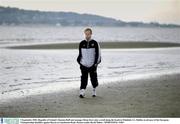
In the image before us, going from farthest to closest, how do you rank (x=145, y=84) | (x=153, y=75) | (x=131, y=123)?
A: 1. (x=153, y=75)
2. (x=145, y=84)
3. (x=131, y=123)

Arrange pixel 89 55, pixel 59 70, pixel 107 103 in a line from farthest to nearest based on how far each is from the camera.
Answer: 1. pixel 59 70
2. pixel 89 55
3. pixel 107 103

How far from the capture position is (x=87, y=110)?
512cm

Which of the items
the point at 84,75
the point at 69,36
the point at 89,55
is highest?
the point at 89,55

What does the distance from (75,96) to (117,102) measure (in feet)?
2.36

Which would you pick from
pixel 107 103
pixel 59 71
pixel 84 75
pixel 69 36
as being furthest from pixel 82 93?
pixel 69 36

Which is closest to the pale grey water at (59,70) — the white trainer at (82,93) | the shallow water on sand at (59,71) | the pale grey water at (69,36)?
the shallow water on sand at (59,71)

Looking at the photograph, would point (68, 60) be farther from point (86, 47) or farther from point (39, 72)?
point (86, 47)

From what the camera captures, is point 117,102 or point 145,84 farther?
point 145,84

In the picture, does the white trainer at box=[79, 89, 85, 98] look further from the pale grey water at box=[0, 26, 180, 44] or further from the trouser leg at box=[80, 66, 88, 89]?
the pale grey water at box=[0, 26, 180, 44]

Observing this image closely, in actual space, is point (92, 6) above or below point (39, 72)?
above

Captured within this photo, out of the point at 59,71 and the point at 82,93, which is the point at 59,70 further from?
the point at 82,93

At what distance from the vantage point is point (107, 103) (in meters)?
5.48

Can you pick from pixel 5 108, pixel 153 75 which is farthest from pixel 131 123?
pixel 153 75

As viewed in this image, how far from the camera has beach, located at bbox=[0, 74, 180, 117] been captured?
502 cm
